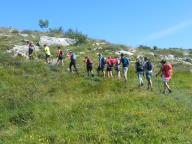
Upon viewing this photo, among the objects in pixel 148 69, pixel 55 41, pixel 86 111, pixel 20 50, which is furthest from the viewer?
pixel 55 41

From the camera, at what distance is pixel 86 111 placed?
26.3m

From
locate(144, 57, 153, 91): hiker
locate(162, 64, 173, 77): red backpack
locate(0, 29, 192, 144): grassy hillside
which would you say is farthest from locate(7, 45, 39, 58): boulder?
locate(162, 64, 173, 77): red backpack

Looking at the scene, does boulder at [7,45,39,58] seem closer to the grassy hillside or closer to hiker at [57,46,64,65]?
→ hiker at [57,46,64,65]

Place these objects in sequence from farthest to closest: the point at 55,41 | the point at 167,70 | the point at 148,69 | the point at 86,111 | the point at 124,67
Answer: the point at 55,41 < the point at 124,67 < the point at 148,69 < the point at 167,70 < the point at 86,111

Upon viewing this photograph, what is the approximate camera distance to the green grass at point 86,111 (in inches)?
853

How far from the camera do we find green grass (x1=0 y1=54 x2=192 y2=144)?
21672 mm

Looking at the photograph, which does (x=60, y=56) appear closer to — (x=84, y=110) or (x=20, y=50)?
(x=20, y=50)

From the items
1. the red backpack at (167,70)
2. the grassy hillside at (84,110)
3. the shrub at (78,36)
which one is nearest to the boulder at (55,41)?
the shrub at (78,36)

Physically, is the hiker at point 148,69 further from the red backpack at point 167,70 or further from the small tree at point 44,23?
the small tree at point 44,23

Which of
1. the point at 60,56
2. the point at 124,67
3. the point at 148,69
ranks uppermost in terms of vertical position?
the point at 60,56

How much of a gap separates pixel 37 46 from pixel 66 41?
311 inches

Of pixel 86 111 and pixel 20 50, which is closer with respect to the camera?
pixel 86 111

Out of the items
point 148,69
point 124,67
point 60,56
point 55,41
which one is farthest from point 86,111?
point 55,41

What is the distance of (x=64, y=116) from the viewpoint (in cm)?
2558
